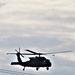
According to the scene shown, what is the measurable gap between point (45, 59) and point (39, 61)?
3.54m

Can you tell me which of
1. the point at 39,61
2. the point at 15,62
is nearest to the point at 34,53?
the point at 39,61

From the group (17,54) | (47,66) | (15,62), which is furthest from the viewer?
(17,54)

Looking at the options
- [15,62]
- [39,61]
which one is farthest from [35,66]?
[15,62]

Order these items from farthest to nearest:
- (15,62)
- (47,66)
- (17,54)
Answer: (17,54)
(15,62)
(47,66)

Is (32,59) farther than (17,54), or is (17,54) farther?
(17,54)

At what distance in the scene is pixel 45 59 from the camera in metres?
152

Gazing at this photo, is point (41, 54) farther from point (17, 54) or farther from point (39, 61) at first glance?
point (17, 54)

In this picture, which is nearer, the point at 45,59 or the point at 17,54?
the point at 45,59

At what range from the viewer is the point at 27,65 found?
501 ft

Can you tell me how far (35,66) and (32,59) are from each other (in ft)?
14.7

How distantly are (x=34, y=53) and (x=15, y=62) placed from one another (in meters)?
15.4

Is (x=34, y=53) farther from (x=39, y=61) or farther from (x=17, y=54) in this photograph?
(x=17, y=54)

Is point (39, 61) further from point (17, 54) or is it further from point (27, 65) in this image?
point (17, 54)

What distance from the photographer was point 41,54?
154m
